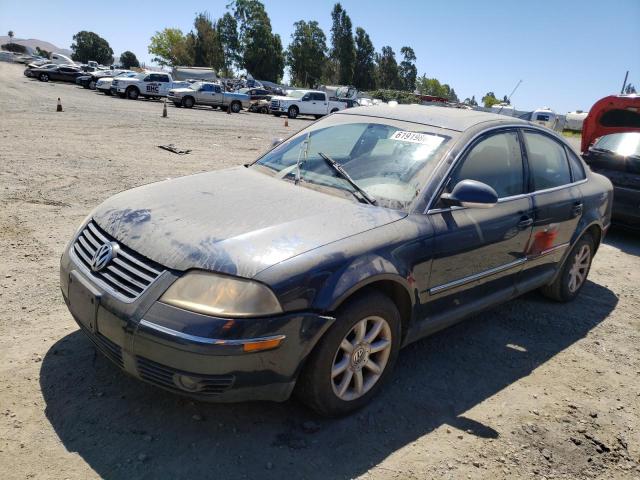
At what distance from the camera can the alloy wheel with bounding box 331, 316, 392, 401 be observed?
9.15ft

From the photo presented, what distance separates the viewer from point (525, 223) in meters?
3.81

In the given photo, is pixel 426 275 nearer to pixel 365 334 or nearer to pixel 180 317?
pixel 365 334

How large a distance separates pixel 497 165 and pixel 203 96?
98.1 feet

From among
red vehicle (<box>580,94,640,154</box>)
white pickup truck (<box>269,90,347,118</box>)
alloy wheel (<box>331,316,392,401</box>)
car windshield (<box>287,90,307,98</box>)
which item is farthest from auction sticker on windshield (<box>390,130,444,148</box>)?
car windshield (<box>287,90,307,98</box>)

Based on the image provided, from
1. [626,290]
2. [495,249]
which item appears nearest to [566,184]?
[495,249]

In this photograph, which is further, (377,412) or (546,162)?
(546,162)

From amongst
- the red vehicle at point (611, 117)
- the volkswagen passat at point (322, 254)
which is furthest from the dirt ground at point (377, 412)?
the red vehicle at point (611, 117)

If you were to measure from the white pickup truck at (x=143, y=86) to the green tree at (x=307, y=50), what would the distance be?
52.4 metres

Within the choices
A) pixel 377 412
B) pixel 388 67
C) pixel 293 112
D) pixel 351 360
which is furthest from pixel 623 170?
pixel 388 67

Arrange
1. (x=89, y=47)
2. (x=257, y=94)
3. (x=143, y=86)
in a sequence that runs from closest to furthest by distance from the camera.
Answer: (x=143, y=86) < (x=257, y=94) < (x=89, y=47)

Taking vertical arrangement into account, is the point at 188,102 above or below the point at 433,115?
below

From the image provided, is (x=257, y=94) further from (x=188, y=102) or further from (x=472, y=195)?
(x=472, y=195)

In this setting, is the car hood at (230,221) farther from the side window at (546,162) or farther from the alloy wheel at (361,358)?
the side window at (546,162)

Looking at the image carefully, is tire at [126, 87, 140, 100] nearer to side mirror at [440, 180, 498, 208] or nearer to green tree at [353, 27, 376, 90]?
side mirror at [440, 180, 498, 208]
